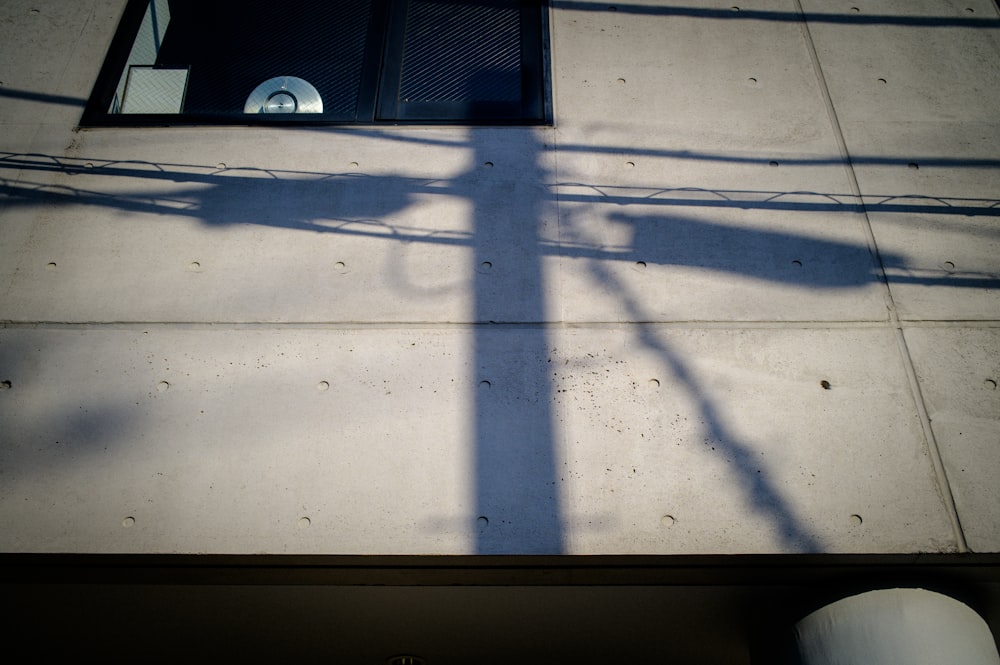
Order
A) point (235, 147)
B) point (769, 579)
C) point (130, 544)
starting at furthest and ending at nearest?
1. point (235, 147)
2. point (769, 579)
3. point (130, 544)

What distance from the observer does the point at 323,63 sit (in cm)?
395

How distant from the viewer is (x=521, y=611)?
3.33 meters

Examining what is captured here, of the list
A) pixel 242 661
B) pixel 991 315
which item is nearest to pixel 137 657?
pixel 242 661

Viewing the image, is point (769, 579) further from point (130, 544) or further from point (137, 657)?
point (137, 657)

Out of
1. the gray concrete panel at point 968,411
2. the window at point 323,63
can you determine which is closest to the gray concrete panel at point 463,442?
the gray concrete panel at point 968,411

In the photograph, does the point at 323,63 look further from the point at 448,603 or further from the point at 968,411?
the point at 968,411

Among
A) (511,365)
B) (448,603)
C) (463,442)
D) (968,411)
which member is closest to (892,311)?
(968,411)

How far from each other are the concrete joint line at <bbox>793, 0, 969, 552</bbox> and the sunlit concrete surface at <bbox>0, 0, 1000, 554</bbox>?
2 centimetres

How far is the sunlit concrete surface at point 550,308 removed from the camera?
273cm

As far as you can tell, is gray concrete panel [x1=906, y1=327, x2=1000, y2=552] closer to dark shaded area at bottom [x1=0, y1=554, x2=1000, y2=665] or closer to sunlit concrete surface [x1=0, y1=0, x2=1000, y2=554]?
sunlit concrete surface [x1=0, y1=0, x2=1000, y2=554]

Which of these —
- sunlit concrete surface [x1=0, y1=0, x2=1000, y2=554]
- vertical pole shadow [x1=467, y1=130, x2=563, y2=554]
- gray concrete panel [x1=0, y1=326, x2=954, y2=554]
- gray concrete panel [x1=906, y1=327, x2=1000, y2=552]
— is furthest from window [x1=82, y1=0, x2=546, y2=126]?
gray concrete panel [x1=906, y1=327, x2=1000, y2=552]

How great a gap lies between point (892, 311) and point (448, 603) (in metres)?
2.83

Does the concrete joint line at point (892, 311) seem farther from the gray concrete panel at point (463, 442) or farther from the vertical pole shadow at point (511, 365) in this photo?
the vertical pole shadow at point (511, 365)

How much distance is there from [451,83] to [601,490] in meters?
2.70
